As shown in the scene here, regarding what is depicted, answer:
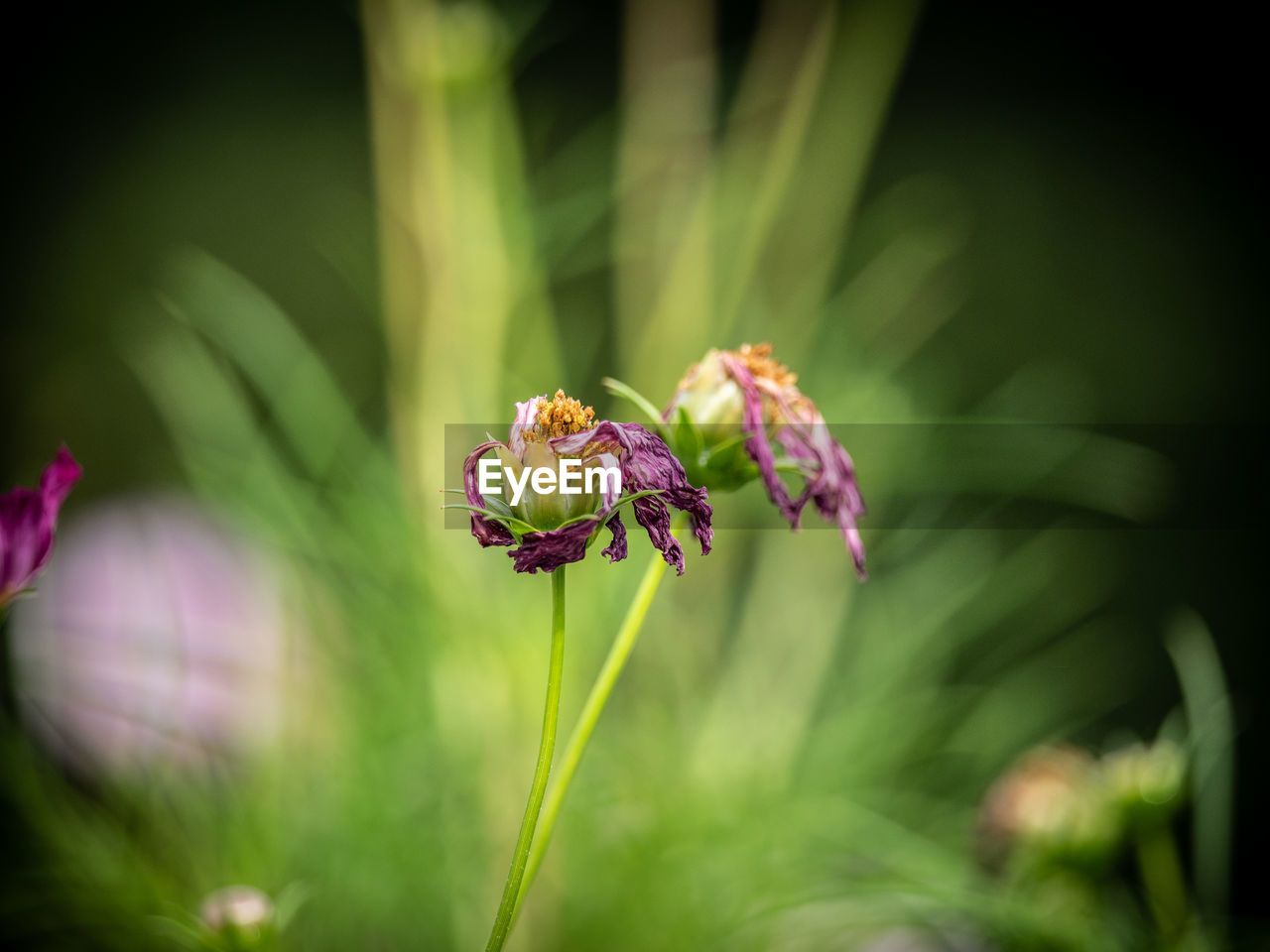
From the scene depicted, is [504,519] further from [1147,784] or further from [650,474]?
[1147,784]

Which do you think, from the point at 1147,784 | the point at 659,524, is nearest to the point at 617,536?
the point at 659,524

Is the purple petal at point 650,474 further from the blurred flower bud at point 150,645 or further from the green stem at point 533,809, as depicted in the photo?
the blurred flower bud at point 150,645

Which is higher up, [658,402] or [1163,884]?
[658,402]

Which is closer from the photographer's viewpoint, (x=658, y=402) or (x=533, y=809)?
(x=533, y=809)

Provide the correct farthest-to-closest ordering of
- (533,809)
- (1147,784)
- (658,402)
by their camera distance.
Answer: (658,402), (1147,784), (533,809)

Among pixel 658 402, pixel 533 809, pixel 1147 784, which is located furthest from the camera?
pixel 658 402

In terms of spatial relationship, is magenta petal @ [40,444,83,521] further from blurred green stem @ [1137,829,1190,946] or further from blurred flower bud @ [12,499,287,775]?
blurred green stem @ [1137,829,1190,946]

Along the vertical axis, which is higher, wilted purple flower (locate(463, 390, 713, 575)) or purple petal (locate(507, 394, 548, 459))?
purple petal (locate(507, 394, 548, 459))

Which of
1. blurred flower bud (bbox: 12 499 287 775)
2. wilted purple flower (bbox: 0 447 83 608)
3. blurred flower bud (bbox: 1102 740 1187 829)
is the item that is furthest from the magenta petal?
blurred flower bud (bbox: 1102 740 1187 829)
